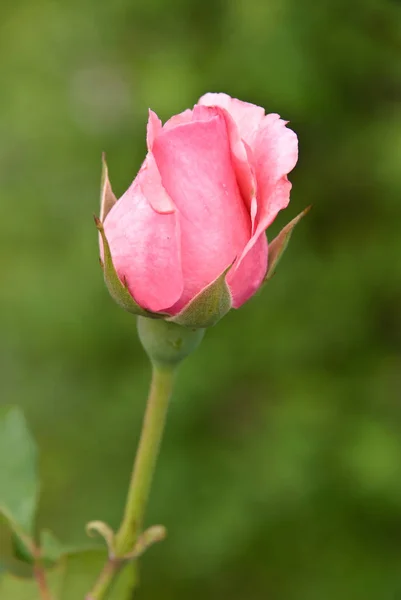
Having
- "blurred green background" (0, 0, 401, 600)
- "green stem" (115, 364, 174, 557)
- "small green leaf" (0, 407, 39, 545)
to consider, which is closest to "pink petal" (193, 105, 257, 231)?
"green stem" (115, 364, 174, 557)

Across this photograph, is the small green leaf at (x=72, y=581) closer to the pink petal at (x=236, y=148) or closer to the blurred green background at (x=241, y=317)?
the pink petal at (x=236, y=148)

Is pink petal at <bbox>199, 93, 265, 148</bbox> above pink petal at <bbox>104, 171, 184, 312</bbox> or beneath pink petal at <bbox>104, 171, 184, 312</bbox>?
above

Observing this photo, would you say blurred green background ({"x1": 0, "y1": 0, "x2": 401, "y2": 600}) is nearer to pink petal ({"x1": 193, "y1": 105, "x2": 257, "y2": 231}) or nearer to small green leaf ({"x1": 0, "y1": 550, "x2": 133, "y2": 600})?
small green leaf ({"x1": 0, "y1": 550, "x2": 133, "y2": 600})

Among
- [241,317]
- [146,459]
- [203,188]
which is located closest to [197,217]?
[203,188]

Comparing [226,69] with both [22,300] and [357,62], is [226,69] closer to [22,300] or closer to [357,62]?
[357,62]

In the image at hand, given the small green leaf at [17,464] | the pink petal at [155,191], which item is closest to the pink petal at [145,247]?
the pink petal at [155,191]

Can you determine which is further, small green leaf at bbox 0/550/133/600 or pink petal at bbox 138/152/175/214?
small green leaf at bbox 0/550/133/600
